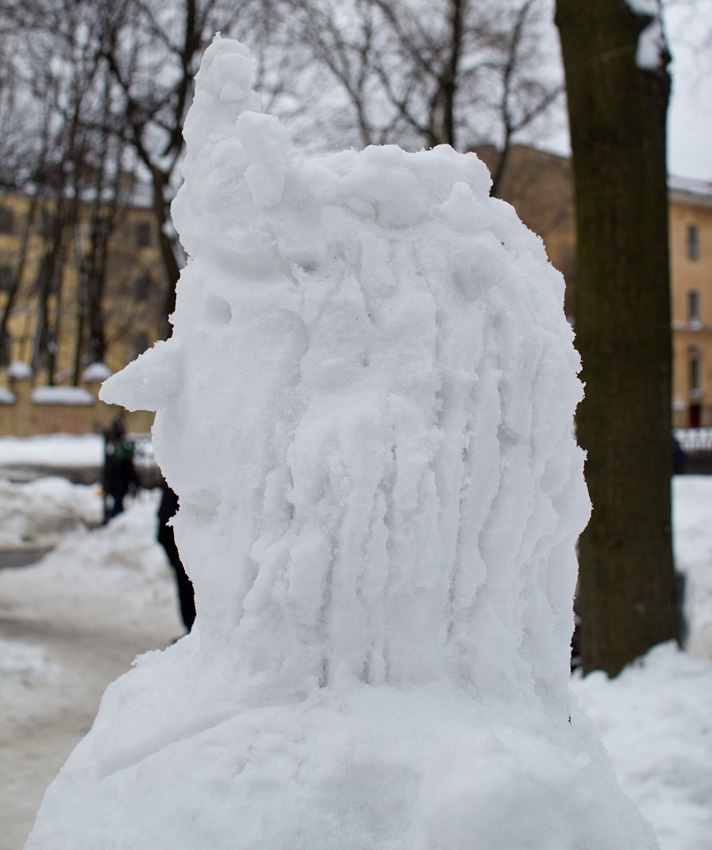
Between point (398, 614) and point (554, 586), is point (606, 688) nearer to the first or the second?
point (554, 586)

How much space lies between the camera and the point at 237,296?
156cm

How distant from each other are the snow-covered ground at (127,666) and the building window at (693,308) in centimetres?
3184

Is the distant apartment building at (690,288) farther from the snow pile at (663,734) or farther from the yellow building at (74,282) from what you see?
the snow pile at (663,734)

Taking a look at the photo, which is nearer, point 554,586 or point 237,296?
point 237,296

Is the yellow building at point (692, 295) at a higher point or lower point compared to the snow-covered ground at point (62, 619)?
higher

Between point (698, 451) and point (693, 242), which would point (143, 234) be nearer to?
point (693, 242)

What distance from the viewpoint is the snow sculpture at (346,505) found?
135 centimetres

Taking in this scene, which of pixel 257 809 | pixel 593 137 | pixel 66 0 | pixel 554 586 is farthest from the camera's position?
pixel 66 0

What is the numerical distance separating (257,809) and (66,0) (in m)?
13.5

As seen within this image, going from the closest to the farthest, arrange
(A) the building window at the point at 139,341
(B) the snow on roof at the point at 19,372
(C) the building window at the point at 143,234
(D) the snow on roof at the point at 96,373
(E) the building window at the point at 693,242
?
(B) the snow on roof at the point at 19,372 < (D) the snow on roof at the point at 96,373 < (E) the building window at the point at 693,242 < (C) the building window at the point at 143,234 < (A) the building window at the point at 139,341

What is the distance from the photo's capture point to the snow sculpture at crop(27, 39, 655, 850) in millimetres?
1351

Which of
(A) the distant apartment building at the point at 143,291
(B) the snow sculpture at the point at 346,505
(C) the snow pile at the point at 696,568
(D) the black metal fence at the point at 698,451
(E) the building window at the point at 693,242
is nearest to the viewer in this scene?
(B) the snow sculpture at the point at 346,505

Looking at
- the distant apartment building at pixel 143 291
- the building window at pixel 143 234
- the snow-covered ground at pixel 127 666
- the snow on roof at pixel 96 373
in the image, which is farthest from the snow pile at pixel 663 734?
the building window at pixel 143 234

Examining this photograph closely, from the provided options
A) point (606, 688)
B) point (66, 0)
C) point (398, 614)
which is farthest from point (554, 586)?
point (66, 0)
